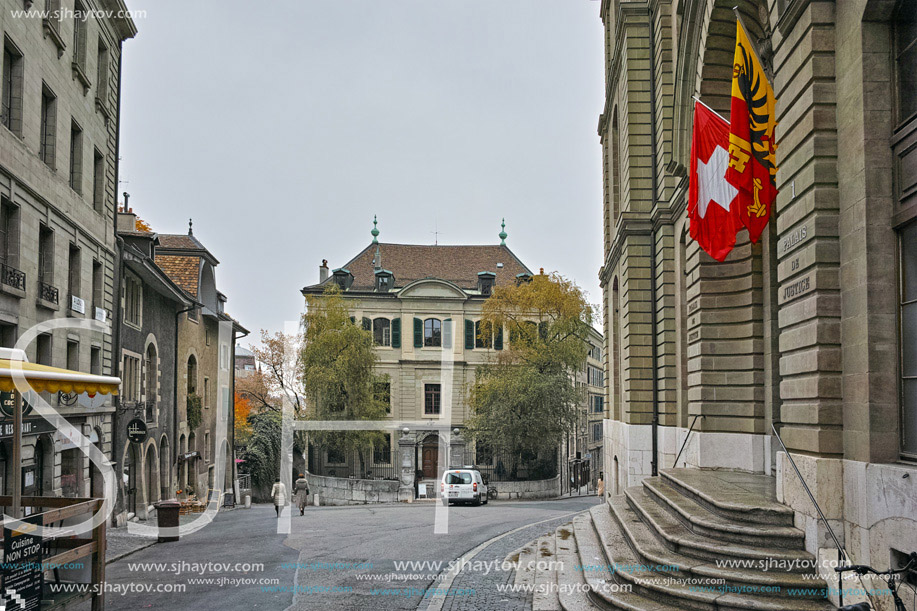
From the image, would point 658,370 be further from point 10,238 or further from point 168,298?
point 168,298

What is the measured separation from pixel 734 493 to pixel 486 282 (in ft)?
144

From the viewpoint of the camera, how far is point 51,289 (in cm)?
1792

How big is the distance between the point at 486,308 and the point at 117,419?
23.9 metres

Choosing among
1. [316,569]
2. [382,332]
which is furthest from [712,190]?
[382,332]

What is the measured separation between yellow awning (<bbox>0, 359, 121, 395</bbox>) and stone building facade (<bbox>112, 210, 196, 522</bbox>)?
15927 millimetres

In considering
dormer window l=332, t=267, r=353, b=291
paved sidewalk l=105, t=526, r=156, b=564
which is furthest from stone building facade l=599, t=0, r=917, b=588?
dormer window l=332, t=267, r=353, b=291

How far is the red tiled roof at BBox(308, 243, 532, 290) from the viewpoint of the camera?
57.0m

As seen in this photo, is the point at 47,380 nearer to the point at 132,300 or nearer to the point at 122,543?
the point at 122,543

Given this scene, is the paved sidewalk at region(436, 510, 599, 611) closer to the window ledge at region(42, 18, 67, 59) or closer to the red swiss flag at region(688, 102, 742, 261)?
the red swiss flag at region(688, 102, 742, 261)

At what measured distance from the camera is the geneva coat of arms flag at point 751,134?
30.9 feet

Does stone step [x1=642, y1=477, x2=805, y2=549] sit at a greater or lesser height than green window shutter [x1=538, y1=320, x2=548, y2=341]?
lesser

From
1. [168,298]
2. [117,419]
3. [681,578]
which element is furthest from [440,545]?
[168,298]

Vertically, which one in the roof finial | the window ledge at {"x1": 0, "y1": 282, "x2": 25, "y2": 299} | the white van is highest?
the roof finial

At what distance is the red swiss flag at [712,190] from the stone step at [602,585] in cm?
458
